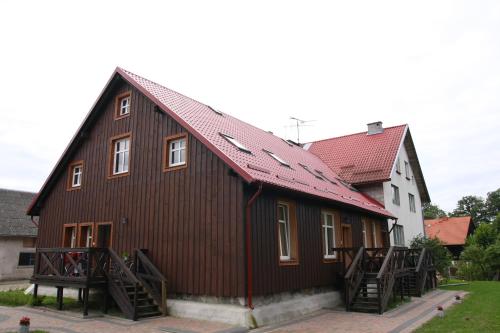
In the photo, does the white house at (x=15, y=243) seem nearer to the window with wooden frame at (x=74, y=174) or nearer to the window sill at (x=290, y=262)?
the window with wooden frame at (x=74, y=174)

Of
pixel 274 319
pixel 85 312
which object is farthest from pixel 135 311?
pixel 274 319

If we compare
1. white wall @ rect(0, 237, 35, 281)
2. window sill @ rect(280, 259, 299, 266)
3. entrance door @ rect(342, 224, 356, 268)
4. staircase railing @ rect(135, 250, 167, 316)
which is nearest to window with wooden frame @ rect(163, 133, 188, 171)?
staircase railing @ rect(135, 250, 167, 316)

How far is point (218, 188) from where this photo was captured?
1139 cm

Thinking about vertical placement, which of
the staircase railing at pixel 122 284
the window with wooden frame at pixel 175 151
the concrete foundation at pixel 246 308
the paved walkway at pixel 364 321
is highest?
the window with wooden frame at pixel 175 151

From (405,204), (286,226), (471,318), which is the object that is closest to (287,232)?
(286,226)

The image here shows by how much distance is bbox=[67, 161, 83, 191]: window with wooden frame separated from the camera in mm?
16630

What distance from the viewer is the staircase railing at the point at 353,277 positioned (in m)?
12.8

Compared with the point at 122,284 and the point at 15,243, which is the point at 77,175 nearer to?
the point at 122,284

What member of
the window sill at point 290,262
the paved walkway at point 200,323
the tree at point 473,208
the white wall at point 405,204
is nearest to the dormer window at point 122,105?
the paved walkway at point 200,323

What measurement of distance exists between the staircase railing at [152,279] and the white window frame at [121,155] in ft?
11.6

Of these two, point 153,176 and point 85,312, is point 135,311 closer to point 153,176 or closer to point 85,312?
point 85,312

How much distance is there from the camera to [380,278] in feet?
40.9

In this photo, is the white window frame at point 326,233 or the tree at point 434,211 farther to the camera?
the tree at point 434,211

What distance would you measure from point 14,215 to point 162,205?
1918cm
